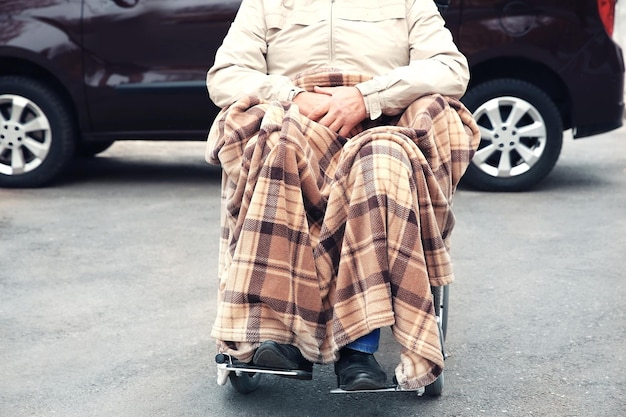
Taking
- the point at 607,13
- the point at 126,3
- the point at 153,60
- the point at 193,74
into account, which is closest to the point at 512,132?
the point at 607,13

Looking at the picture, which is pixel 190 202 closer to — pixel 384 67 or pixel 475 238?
pixel 475 238

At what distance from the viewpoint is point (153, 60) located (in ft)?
24.1

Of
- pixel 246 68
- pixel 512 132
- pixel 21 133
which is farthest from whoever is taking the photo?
pixel 21 133

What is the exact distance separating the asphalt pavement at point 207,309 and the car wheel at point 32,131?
15 centimetres

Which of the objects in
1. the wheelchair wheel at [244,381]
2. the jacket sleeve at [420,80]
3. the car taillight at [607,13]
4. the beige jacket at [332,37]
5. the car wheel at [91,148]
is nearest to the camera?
the wheelchair wheel at [244,381]

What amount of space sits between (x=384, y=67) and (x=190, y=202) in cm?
333

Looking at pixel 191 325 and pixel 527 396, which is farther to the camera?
pixel 191 325

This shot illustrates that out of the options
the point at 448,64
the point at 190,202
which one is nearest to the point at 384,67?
the point at 448,64

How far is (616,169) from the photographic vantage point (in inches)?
340

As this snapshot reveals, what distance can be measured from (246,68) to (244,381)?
3.59ft

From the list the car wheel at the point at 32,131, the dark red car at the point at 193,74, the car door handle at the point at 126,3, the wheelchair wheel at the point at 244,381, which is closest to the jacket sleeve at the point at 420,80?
the wheelchair wheel at the point at 244,381

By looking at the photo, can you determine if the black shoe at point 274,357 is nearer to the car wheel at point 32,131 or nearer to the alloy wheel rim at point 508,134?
the alloy wheel rim at point 508,134

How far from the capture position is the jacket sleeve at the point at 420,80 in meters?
3.66

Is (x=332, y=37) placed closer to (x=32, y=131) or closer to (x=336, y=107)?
(x=336, y=107)
